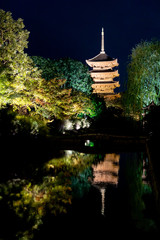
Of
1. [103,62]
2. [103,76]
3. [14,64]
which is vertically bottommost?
[14,64]

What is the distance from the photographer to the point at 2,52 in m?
13.8

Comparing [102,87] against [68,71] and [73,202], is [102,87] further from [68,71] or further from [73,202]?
[73,202]

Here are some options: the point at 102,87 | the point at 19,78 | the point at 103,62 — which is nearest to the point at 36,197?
the point at 19,78

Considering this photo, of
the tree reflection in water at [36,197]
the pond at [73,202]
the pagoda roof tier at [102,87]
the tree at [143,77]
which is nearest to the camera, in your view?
the pond at [73,202]

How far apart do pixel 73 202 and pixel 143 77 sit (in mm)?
11141

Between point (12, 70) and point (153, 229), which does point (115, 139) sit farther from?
point (153, 229)

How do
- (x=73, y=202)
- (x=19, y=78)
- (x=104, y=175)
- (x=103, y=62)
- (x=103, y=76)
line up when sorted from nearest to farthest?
(x=73, y=202) < (x=104, y=175) < (x=19, y=78) < (x=103, y=62) < (x=103, y=76)

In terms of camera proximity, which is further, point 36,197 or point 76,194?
point 76,194

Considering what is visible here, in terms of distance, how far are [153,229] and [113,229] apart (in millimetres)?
570

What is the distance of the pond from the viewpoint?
3432 mm

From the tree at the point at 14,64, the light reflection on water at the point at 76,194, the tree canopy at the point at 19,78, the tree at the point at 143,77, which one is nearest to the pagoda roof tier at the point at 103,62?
the tree at the point at 143,77

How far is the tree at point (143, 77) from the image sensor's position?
1338 centimetres

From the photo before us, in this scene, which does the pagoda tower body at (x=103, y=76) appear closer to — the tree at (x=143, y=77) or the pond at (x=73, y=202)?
the tree at (x=143, y=77)

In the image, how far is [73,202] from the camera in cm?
448
